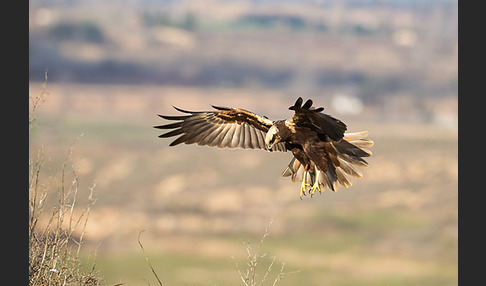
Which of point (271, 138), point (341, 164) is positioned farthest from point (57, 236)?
point (341, 164)

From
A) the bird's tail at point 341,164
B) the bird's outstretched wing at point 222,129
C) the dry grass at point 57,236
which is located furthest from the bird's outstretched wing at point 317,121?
the dry grass at point 57,236

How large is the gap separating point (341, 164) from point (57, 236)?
10.7ft

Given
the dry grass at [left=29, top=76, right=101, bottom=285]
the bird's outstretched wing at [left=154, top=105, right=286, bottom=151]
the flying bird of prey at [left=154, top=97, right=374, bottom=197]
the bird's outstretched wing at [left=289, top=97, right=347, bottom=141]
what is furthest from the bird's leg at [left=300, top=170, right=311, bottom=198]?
A: the dry grass at [left=29, top=76, right=101, bottom=285]

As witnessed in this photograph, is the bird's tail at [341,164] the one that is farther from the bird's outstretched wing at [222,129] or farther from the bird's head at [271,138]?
the bird's head at [271,138]

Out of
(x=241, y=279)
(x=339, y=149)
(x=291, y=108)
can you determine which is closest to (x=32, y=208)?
(x=241, y=279)

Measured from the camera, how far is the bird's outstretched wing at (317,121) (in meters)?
7.05

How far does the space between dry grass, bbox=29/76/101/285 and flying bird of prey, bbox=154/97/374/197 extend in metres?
1.55

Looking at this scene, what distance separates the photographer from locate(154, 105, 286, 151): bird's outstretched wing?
27.4 ft

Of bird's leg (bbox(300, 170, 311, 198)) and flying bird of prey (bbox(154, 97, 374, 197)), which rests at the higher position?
flying bird of prey (bbox(154, 97, 374, 197))

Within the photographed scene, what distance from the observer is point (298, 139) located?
7.64 meters

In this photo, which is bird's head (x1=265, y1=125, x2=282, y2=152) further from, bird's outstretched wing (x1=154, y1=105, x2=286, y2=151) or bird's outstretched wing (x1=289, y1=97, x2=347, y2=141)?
bird's outstretched wing (x1=154, y1=105, x2=286, y2=151)

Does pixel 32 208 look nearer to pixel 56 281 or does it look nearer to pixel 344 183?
pixel 56 281

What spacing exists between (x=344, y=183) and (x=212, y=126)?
1599mm

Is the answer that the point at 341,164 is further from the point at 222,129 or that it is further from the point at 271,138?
the point at 222,129
